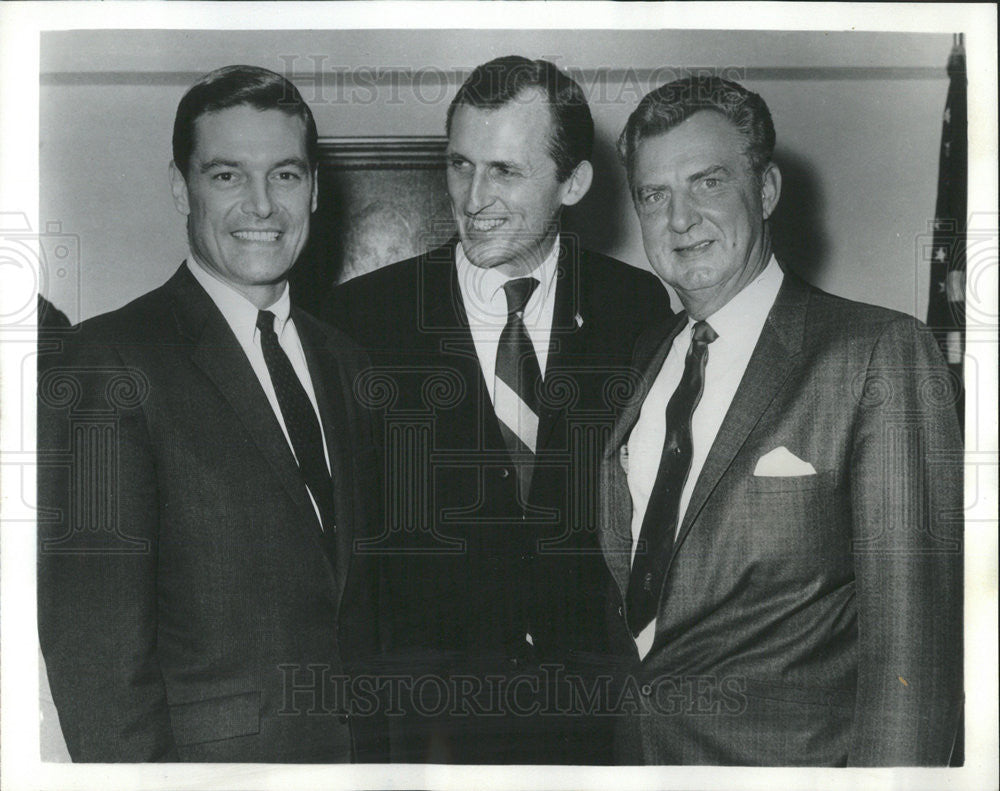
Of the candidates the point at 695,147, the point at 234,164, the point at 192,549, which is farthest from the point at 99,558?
the point at 695,147

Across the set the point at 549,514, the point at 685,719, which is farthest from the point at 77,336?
the point at 685,719

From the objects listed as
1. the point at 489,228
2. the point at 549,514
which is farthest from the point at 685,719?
the point at 489,228

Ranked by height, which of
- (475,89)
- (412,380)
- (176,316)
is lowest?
(412,380)

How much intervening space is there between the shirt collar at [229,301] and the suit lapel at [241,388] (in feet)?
0.06

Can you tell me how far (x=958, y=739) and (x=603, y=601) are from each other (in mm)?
859

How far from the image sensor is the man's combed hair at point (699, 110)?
1.96 metres

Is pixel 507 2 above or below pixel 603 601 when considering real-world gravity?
above

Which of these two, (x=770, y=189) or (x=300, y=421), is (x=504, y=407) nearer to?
(x=300, y=421)

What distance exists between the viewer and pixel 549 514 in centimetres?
196

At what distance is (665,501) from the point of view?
1.94 metres

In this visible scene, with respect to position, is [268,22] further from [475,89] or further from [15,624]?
[15,624]

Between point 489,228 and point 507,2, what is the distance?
519 mm

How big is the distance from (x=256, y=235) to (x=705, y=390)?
1044 mm

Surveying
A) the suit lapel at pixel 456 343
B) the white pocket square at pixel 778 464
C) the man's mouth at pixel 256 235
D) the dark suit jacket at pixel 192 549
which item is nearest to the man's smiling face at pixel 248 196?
the man's mouth at pixel 256 235
